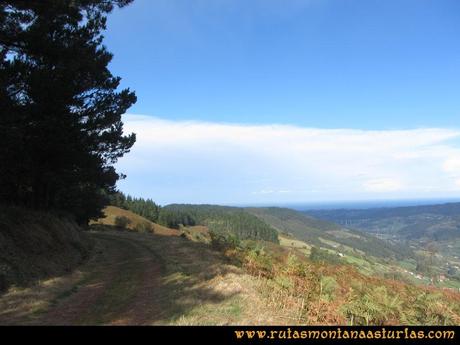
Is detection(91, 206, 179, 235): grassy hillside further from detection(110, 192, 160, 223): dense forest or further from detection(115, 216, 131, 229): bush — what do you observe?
detection(110, 192, 160, 223): dense forest

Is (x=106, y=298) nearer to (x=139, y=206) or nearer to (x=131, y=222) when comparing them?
(x=131, y=222)

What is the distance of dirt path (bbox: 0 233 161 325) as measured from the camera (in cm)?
959

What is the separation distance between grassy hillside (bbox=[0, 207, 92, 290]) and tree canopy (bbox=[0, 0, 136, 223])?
2.08 m

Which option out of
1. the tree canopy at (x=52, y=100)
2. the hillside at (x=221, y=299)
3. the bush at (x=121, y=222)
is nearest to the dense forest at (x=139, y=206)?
the bush at (x=121, y=222)

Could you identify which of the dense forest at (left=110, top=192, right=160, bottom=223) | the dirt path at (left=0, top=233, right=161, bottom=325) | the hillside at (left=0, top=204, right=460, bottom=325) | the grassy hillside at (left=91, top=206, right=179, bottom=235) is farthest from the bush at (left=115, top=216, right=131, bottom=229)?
the hillside at (left=0, top=204, right=460, bottom=325)

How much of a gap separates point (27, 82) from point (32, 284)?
26.9ft

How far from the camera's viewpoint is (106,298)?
11852mm

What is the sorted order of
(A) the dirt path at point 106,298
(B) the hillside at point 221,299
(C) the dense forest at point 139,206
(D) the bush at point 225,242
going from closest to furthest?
(B) the hillside at point 221,299, (A) the dirt path at point 106,298, (D) the bush at point 225,242, (C) the dense forest at point 139,206

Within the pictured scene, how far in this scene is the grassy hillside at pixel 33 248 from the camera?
14.1 m

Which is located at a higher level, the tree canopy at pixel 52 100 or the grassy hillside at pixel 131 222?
the tree canopy at pixel 52 100

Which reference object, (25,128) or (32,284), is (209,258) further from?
(25,128)

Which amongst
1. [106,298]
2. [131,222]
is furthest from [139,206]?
[106,298]

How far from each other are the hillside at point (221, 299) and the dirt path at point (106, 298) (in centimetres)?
3

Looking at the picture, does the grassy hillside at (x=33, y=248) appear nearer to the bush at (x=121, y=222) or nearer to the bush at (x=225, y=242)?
the bush at (x=225, y=242)
